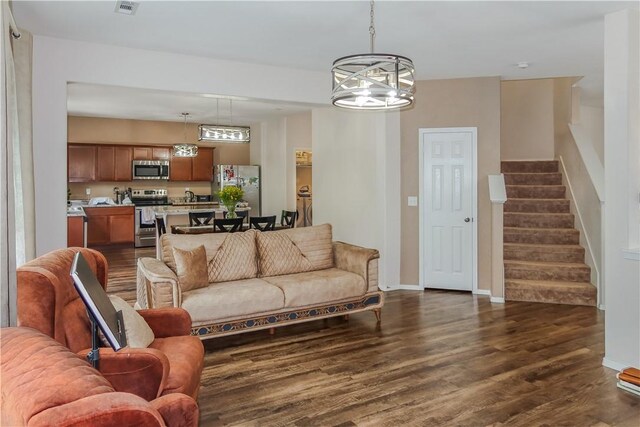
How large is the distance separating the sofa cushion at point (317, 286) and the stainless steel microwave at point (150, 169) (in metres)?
6.84

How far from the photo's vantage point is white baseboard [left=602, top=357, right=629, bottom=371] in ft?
11.0

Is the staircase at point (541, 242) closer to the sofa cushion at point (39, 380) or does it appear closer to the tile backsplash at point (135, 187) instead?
the sofa cushion at point (39, 380)

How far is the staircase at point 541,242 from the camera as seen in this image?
5.41 metres

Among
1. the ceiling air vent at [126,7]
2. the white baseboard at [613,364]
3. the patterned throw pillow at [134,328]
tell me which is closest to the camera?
the patterned throw pillow at [134,328]

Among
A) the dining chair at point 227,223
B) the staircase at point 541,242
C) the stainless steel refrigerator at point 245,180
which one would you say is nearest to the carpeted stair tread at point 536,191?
the staircase at point 541,242

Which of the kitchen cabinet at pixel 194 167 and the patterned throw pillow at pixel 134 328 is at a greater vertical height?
the kitchen cabinet at pixel 194 167

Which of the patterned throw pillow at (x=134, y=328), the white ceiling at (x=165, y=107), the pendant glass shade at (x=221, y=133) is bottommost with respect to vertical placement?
the patterned throw pillow at (x=134, y=328)

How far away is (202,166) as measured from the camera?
10828 mm

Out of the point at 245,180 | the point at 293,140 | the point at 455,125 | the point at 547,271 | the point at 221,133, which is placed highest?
the point at 293,140

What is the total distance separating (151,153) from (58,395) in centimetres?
985

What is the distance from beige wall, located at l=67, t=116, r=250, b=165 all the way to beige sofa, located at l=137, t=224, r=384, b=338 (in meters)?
6.60

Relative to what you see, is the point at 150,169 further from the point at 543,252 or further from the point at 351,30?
the point at 543,252

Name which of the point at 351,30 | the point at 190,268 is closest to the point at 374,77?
the point at 351,30

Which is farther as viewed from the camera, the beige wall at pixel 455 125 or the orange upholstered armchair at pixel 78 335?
the beige wall at pixel 455 125
